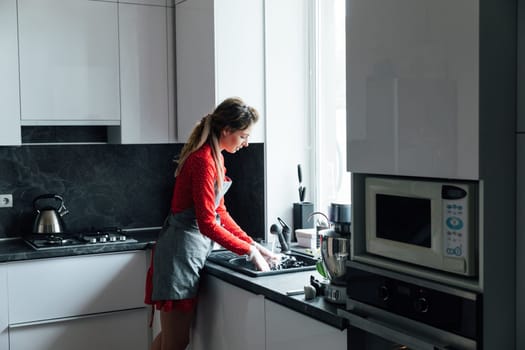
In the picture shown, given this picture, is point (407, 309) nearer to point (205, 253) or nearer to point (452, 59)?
point (452, 59)

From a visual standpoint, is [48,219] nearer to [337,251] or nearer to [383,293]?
[337,251]

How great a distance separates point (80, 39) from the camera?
11.8ft

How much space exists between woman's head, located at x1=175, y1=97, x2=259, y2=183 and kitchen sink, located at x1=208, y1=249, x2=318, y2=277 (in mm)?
392

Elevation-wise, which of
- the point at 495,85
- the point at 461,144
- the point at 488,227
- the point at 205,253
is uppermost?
the point at 495,85

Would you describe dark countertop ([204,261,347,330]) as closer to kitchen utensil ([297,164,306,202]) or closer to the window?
kitchen utensil ([297,164,306,202])

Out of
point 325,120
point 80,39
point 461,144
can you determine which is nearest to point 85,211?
point 80,39

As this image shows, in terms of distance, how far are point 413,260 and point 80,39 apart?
233 cm

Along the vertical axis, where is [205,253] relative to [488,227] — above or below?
below

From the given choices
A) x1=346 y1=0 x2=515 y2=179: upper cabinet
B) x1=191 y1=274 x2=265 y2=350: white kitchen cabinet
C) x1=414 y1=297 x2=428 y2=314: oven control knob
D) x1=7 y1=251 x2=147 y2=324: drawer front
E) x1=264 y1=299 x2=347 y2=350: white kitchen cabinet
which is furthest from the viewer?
x1=7 y1=251 x2=147 y2=324: drawer front

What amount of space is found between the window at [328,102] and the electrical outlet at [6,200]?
163 centimetres

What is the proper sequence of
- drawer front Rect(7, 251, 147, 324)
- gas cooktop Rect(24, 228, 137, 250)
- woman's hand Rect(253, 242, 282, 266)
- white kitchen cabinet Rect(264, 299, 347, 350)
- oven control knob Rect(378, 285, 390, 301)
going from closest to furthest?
oven control knob Rect(378, 285, 390, 301)
white kitchen cabinet Rect(264, 299, 347, 350)
woman's hand Rect(253, 242, 282, 266)
drawer front Rect(7, 251, 147, 324)
gas cooktop Rect(24, 228, 137, 250)

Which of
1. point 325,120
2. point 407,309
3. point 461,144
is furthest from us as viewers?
point 325,120

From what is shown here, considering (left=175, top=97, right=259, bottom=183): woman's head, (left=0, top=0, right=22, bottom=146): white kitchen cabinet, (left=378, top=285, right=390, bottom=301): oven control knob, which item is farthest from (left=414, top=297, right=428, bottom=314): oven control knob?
(left=0, top=0, right=22, bottom=146): white kitchen cabinet

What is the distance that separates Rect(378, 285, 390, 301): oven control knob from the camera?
1988 mm
